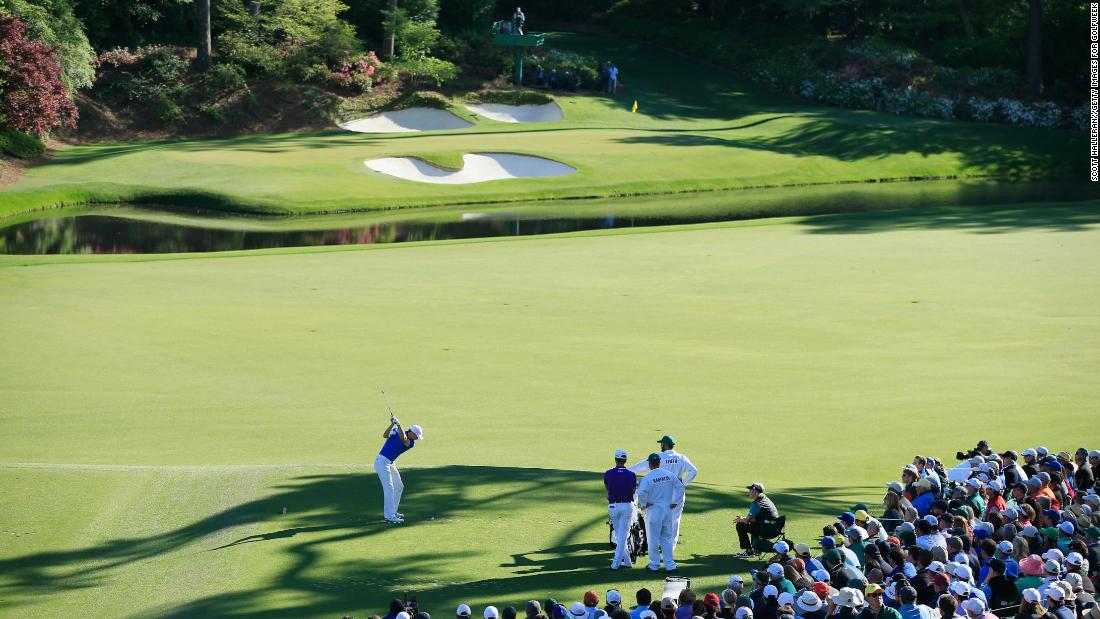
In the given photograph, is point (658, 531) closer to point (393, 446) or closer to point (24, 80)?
point (393, 446)

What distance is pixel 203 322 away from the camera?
26797 millimetres

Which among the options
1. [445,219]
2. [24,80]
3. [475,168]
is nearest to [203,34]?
[24,80]

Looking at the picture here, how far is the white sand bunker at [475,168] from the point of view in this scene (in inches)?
2121

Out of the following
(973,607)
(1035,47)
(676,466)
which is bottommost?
(676,466)

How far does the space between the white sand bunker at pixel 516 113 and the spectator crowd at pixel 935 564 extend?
52268mm

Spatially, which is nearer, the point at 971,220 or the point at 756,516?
the point at 756,516

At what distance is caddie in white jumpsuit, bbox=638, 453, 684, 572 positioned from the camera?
13742 mm

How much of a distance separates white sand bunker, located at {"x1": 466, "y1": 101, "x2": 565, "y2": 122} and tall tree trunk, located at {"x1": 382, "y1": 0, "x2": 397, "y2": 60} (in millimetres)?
5164

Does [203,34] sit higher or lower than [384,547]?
higher

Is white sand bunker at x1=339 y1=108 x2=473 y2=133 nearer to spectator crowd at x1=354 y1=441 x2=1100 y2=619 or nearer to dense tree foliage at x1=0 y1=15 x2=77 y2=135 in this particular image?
dense tree foliage at x1=0 y1=15 x2=77 y2=135

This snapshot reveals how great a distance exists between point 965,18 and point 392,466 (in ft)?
237

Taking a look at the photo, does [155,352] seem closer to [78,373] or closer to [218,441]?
[78,373]

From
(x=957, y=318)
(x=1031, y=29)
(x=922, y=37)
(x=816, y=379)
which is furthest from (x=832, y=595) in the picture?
(x=922, y=37)

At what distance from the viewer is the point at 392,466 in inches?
583
